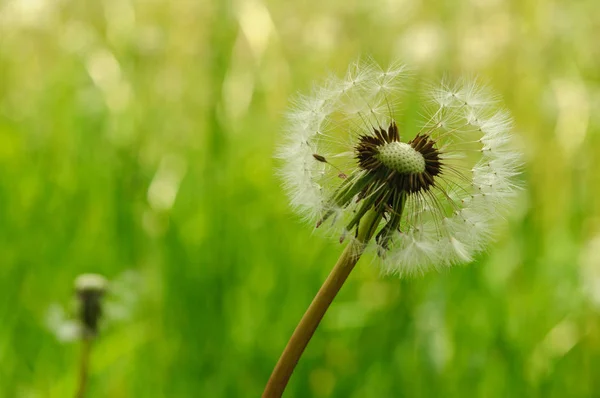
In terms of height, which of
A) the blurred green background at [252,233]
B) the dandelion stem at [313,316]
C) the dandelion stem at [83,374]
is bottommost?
the dandelion stem at [313,316]

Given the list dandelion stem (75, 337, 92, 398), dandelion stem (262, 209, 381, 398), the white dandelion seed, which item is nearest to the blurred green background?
dandelion stem (75, 337, 92, 398)

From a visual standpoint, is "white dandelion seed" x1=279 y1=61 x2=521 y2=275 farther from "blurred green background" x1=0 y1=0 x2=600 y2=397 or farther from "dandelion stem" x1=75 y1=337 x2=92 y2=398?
"blurred green background" x1=0 y1=0 x2=600 y2=397

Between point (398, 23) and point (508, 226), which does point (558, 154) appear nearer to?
point (508, 226)

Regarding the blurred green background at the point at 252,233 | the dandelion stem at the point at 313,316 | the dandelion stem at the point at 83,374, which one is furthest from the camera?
the blurred green background at the point at 252,233

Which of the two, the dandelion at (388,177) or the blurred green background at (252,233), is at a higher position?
the blurred green background at (252,233)

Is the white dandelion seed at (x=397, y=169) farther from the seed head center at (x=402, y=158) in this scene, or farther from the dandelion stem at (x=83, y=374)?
the dandelion stem at (x=83, y=374)

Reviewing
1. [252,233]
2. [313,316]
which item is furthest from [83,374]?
[252,233]

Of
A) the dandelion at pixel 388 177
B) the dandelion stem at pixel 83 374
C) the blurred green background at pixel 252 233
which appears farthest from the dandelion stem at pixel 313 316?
the blurred green background at pixel 252 233
